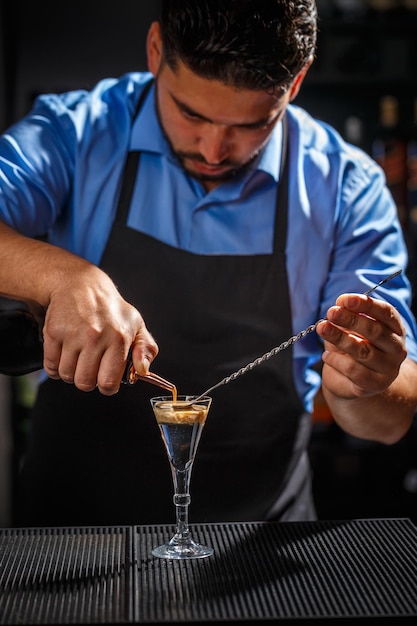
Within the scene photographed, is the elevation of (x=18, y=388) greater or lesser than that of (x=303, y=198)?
lesser

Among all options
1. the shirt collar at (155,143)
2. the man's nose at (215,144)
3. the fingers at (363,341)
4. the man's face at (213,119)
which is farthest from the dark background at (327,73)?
the fingers at (363,341)

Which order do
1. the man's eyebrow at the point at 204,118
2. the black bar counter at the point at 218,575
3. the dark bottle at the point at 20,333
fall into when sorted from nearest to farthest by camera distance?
the black bar counter at the point at 218,575 → the dark bottle at the point at 20,333 → the man's eyebrow at the point at 204,118

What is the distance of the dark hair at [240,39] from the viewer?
1701 millimetres

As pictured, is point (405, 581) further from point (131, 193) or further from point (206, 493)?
point (131, 193)

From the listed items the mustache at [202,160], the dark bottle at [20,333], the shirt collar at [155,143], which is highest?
the mustache at [202,160]

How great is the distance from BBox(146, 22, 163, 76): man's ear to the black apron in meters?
0.28

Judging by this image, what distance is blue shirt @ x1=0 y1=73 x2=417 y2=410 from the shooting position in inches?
82.7

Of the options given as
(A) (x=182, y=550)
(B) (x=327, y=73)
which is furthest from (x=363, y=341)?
(B) (x=327, y=73)

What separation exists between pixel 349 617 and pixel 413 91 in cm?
316

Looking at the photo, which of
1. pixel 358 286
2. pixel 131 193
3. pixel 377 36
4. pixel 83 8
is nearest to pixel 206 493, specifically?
pixel 358 286

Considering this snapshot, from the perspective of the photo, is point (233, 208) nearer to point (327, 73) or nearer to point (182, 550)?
point (182, 550)

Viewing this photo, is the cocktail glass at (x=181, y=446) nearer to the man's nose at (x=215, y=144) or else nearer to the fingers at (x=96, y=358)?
the fingers at (x=96, y=358)

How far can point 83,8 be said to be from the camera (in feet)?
11.5

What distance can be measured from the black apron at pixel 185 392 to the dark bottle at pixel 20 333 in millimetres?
453
